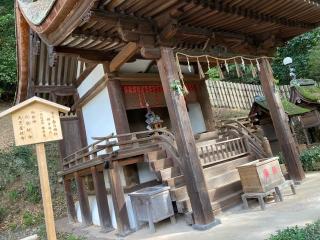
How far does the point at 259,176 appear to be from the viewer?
21.6ft

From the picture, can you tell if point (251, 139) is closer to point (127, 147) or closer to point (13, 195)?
point (127, 147)

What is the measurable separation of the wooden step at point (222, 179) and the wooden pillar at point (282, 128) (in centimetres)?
191

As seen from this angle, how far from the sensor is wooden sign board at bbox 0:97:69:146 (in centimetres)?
441

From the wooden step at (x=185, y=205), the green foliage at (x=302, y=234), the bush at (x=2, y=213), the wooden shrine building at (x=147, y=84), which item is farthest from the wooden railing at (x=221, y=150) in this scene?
the bush at (x=2, y=213)

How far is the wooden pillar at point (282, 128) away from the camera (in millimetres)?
8578

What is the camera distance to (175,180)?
23.4 feet

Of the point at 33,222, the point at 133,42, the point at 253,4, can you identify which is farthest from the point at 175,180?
the point at 33,222

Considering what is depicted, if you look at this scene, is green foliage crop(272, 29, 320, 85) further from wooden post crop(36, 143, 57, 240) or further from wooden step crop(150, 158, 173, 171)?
wooden post crop(36, 143, 57, 240)

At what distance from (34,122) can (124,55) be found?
3480 millimetres

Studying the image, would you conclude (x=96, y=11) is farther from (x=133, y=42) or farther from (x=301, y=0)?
(x=301, y=0)

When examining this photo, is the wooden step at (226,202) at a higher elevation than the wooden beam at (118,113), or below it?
below

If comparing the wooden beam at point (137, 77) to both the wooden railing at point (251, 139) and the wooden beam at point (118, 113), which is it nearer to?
the wooden beam at point (118, 113)

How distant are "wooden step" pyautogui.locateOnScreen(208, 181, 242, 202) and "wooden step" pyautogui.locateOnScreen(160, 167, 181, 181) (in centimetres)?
91

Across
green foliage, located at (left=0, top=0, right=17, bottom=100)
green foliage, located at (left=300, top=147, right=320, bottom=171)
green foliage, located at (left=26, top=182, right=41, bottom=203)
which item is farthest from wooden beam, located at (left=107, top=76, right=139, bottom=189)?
green foliage, located at (left=0, top=0, right=17, bottom=100)
